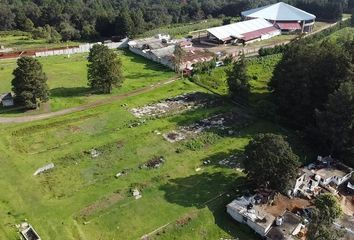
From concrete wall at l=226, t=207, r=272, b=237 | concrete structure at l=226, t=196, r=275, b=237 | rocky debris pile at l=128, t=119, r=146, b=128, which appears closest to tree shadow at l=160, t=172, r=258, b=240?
concrete wall at l=226, t=207, r=272, b=237

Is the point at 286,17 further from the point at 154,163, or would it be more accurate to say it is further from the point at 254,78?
the point at 154,163

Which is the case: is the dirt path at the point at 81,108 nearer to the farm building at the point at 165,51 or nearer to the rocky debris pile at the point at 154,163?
the farm building at the point at 165,51

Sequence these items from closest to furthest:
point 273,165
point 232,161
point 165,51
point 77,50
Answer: point 273,165, point 232,161, point 165,51, point 77,50

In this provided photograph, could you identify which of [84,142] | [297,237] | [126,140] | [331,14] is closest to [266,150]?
[297,237]

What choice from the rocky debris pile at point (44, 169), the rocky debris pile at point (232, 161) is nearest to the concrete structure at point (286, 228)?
the rocky debris pile at point (232, 161)

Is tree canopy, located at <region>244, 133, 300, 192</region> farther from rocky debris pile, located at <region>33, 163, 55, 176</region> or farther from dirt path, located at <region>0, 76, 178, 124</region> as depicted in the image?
dirt path, located at <region>0, 76, 178, 124</region>

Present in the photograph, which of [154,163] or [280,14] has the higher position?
[280,14]

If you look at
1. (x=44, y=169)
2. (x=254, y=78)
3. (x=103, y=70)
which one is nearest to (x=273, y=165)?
(x=44, y=169)
